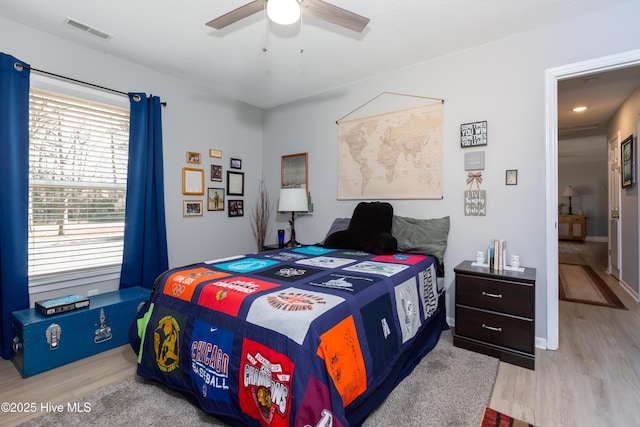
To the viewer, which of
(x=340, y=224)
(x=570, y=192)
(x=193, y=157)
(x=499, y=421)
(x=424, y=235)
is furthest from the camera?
(x=570, y=192)

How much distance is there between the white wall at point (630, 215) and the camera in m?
3.57

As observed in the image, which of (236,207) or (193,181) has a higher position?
(193,181)

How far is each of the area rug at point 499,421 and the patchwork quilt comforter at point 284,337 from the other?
0.49 metres

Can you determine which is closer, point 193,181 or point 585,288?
point 193,181

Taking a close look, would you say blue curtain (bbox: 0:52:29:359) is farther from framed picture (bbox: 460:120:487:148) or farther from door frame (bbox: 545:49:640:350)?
door frame (bbox: 545:49:640:350)

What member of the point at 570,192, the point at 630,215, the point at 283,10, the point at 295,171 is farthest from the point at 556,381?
the point at 570,192

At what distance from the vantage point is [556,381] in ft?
6.54

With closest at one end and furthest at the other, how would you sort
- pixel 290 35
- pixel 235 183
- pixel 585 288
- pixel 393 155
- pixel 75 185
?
pixel 290 35
pixel 75 185
pixel 393 155
pixel 585 288
pixel 235 183

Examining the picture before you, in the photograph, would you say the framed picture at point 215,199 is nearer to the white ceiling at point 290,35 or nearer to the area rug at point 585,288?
the white ceiling at point 290,35

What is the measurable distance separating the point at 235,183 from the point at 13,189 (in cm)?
219

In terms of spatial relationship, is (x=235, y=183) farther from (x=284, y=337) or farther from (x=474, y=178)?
(x=284, y=337)

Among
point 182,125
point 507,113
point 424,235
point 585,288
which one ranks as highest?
point 182,125

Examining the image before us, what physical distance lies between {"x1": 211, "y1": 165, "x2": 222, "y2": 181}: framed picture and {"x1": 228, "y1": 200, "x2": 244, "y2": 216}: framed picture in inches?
13.9

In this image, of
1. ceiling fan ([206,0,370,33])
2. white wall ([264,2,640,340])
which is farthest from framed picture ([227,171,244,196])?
ceiling fan ([206,0,370,33])
